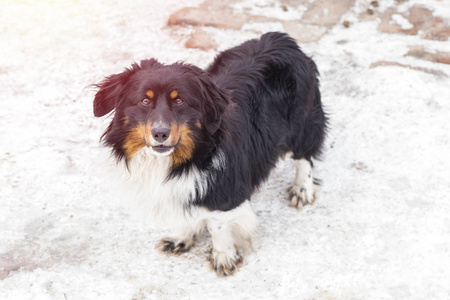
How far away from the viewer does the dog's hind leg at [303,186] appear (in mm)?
3988

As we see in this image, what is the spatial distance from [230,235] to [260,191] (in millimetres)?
684

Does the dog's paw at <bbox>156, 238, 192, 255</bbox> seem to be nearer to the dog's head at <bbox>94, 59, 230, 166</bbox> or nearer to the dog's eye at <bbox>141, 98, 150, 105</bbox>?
the dog's head at <bbox>94, 59, 230, 166</bbox>

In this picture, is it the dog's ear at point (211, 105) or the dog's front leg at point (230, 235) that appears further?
the dog's front leg at point (230, 235)

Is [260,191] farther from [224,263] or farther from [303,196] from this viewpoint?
[224,263]

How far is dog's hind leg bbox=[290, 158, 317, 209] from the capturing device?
3988mm

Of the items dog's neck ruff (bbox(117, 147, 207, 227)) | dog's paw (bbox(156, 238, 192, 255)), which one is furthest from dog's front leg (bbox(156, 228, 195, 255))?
dog's neck ruff (bbox(117, 147, 207, 227))

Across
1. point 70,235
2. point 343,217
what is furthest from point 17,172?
point 343,217

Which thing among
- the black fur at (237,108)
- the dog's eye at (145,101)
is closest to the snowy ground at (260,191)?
the black fur at (237,108)

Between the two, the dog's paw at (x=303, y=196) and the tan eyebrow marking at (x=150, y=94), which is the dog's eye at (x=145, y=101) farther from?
the dog's paw at (x=303, y=196)

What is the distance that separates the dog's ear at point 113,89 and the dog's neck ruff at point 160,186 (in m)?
0.35

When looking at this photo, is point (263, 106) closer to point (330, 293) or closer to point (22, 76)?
point (330, 293)

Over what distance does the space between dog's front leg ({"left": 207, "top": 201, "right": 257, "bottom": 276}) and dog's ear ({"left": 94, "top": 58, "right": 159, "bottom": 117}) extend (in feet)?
3.30

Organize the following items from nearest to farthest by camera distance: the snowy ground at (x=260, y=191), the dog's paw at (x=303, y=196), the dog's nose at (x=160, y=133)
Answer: the dog's nose at (x=160, y=133) < the snowy ground at (x=260, y=191) < the dog's paw at (x=303, y=196)

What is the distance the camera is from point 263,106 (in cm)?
343
